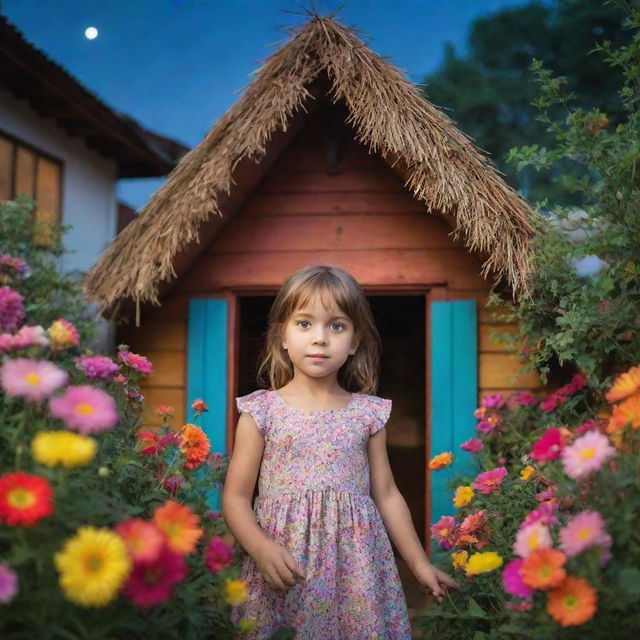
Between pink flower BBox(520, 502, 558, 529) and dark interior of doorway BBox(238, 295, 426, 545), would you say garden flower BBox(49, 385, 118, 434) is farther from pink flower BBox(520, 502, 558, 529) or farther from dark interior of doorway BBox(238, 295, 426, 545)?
dark interior of doorway BBox(238, 295, 426, 545)

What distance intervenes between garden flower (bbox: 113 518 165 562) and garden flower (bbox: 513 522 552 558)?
0.75 meters

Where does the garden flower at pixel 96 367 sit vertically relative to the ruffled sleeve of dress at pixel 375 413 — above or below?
above

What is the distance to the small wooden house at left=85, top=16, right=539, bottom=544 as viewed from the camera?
11.8 ft

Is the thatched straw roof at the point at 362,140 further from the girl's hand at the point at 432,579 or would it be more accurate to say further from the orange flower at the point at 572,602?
the orange flower at the point at 572,602

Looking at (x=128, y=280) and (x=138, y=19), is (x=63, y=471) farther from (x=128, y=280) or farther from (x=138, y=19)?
(x=138, y=19)

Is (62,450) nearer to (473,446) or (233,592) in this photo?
(233,592)

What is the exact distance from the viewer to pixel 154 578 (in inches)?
55.4

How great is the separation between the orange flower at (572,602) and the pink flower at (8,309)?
1377 millimetres

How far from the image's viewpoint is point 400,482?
700 cm

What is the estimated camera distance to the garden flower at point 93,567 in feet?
4.20

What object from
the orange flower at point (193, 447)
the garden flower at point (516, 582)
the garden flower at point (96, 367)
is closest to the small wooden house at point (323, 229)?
the orange flower at point (193, 447)

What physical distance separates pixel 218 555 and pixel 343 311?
1.07 meters

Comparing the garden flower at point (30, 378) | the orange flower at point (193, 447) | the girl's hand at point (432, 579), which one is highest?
the garden flower at point (30, 378)

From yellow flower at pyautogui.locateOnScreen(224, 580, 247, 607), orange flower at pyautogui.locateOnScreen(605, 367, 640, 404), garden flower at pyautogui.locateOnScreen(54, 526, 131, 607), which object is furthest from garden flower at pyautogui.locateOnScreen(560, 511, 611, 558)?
garden flower at pyautogui.locateOnScreen(54, 526, 131, 607)
